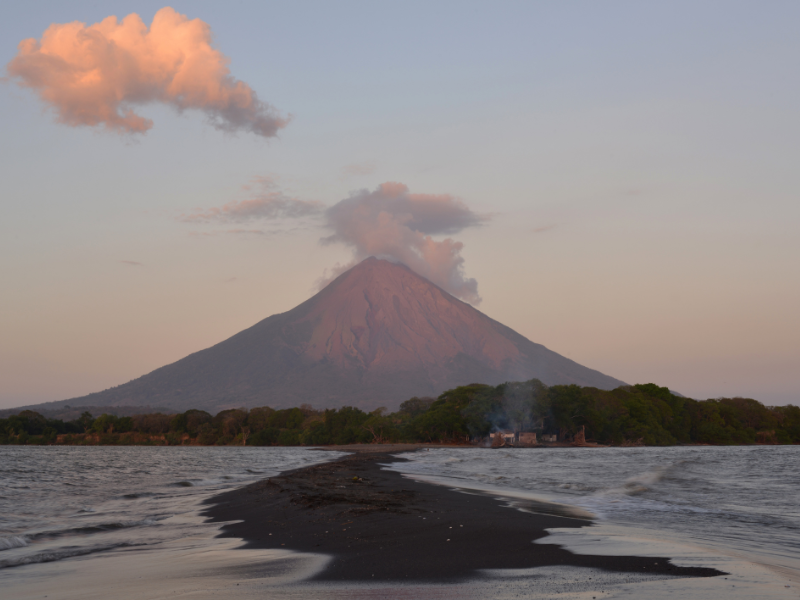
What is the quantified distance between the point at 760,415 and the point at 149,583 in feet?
501

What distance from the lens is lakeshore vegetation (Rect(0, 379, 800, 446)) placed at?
347 ft

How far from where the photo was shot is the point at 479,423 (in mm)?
103688

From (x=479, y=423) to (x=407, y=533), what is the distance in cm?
9667

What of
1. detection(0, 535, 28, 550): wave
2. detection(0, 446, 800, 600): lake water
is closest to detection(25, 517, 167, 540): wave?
detection(0, 446, 800, 600): lake water

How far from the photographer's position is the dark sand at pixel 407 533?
285 inches

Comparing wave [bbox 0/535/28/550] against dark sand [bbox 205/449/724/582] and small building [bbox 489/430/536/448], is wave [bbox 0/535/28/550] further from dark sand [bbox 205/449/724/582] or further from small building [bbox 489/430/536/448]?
small building [bbox 489/430/536/448]

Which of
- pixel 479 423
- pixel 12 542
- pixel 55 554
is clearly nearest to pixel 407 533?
pixel 55 554

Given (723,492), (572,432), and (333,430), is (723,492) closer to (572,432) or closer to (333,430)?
(572,432)

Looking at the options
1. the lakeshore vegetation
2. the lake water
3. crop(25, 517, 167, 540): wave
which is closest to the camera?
the lake water

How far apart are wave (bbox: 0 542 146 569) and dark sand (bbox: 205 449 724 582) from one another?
2088 millimetres

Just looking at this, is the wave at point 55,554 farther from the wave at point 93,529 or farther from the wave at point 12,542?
the wave at point 93,529

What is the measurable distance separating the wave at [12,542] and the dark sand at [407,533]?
12.1 feet

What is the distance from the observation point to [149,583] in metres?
7.08

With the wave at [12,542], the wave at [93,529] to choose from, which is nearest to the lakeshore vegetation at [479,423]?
the wave at [93,529]
